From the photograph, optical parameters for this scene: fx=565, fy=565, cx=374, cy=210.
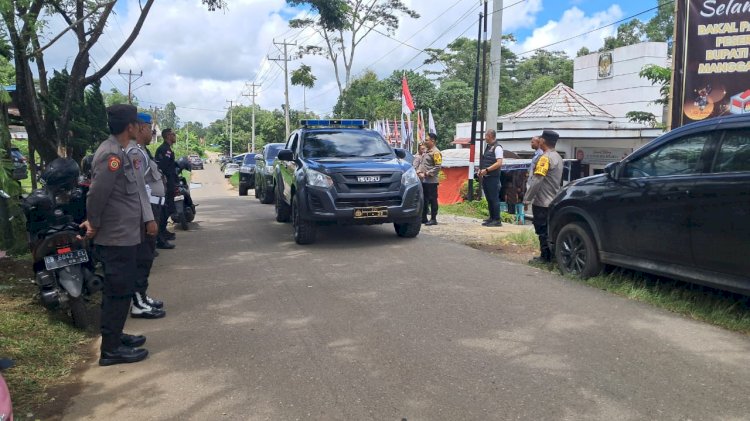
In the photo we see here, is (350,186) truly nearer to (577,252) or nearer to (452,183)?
(577,252)

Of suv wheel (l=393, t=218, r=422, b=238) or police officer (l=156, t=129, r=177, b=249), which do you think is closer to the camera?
police officer (l=156, t=129, r=177, b=249)

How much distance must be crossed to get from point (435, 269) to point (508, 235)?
3172 millimetres

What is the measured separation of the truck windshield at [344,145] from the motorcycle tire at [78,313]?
472cm

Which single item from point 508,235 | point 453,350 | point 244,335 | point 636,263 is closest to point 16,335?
point 244,335

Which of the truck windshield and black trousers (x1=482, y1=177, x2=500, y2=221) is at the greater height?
Result: the truck windshield

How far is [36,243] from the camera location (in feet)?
16.3

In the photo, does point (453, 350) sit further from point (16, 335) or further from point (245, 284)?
point (16, 335)

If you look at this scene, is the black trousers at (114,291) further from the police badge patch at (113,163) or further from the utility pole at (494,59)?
the utility pole at (494,59)

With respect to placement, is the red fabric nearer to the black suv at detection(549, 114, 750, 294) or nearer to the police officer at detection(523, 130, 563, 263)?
the police officer at detection(523, 130, 563, 263)

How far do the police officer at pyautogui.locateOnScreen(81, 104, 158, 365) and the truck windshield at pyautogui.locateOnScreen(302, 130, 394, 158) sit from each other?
497 cm

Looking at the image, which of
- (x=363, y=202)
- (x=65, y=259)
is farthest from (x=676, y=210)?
(x=65, y=259)

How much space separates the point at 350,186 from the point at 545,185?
276cm

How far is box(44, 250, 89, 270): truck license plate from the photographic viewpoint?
185 inches

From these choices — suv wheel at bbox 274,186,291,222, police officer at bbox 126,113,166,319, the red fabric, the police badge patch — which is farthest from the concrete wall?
the police badge patch
